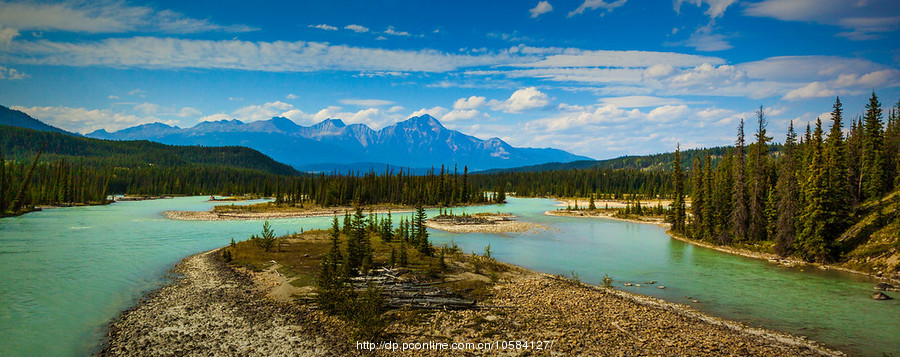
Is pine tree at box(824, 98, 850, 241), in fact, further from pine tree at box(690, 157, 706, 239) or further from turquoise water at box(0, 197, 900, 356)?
pine tree at box(690, 157, 706, 239)

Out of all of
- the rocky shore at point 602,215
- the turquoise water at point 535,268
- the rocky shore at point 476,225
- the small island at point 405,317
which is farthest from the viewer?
the rocky shore at point 602,215

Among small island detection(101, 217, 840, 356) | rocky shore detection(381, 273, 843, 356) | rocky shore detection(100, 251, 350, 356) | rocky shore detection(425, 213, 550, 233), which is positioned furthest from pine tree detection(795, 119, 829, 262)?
rocky shore detection(100, 251, 350, 356)

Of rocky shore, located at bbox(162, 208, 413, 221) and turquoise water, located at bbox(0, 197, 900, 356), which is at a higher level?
rocky shore, located at bbox(162, 208, 413, 221)

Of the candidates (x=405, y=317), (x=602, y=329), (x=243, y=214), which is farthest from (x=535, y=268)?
(x=243, y=214)

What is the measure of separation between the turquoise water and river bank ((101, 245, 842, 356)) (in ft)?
5.71

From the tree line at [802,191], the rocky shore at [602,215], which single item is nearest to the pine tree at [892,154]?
the tree line at [802,191]

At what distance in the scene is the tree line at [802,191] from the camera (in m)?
33.6

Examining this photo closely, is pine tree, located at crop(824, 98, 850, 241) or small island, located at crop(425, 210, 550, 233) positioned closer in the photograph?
pine tree, located at crop(824, 98, 850, 241)

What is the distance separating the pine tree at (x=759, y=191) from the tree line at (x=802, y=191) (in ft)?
0.27

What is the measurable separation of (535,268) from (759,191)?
1078 inches

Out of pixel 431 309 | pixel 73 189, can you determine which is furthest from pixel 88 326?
pixel 73 189

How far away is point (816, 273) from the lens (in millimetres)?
29938

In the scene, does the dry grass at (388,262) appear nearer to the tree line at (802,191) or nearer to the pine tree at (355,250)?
the pine tree at (355,250)

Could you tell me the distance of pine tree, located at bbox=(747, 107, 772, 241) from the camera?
41031mm
